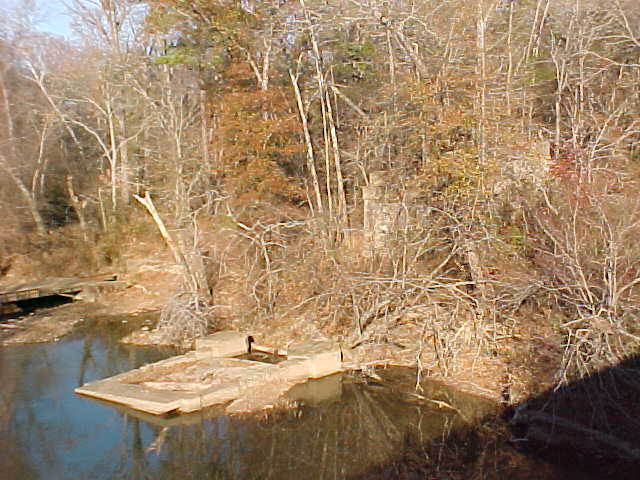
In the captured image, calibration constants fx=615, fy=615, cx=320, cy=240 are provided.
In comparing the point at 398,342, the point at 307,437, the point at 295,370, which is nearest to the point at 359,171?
the point at 398,342

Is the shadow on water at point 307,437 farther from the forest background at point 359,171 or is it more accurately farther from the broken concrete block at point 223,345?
the broken concrete block at point 223,345

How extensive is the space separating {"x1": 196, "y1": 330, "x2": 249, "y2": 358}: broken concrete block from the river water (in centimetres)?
234

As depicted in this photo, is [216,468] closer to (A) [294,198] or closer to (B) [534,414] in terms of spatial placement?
(B) [534,414]

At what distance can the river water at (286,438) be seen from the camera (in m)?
8.28

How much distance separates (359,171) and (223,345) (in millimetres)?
5882

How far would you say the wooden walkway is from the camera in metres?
16.9

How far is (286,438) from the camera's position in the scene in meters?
9.12

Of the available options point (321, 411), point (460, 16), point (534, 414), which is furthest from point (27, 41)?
point (534, 414)

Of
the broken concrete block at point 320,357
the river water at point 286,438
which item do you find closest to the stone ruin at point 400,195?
the broken concrete block at point 320,357

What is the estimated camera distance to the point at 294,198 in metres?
16.6

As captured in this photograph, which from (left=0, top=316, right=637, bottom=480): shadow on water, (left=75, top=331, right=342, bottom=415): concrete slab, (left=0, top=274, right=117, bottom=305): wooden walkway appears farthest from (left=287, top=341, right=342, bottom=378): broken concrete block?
(left=0, top=274, right=117, bottom=305): wooden walkway

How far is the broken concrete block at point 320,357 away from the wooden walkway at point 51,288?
29.1 feet

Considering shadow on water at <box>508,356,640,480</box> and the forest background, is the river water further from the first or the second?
the forest background

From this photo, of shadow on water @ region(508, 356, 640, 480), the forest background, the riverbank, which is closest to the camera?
shadow on water @ region(508, 356, 640, 480)
